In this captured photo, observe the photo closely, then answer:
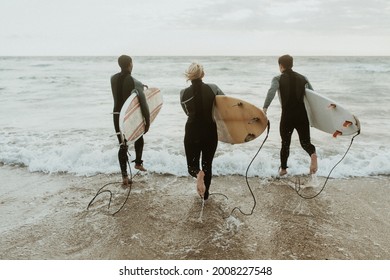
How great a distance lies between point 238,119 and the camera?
154 inches

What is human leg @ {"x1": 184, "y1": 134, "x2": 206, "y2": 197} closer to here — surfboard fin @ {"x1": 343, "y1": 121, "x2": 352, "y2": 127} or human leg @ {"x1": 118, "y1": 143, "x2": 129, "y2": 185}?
human leg @ {"x1": 118, "y1": 143, "x2": 129, "y2": 185}

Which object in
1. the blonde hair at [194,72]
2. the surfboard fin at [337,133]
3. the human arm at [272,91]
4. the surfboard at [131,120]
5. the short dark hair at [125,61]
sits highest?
the short dark hair at [125,61]

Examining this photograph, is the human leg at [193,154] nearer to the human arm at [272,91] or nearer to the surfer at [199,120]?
the surfer at [199,120]

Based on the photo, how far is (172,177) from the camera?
4.73 metres

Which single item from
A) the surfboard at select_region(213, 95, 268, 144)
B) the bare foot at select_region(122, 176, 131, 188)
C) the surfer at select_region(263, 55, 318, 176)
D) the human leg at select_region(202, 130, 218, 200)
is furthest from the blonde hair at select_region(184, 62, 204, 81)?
the bare foot at select_region(122, 176, 131, 188)

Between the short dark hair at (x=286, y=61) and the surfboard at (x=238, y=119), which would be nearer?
the surfboard at (x=238, y=119)

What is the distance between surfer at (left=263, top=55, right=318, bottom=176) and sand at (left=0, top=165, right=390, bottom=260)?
0.64 metres

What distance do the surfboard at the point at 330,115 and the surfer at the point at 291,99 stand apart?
6.7 inches

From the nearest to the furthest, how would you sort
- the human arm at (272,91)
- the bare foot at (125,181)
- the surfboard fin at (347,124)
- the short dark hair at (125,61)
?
the short dark hair at (125,61) → the human arm at (272,91) → the surfboard fin at (347,124) → the bare foot at (125,181)

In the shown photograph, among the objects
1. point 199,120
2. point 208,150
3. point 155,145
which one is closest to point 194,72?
point 199,120

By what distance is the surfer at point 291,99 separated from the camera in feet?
13.2

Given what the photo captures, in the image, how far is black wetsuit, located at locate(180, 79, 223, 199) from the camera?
3344mm

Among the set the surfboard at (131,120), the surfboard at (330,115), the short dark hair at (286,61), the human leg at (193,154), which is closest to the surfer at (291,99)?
the short dark hair at (286,61)
